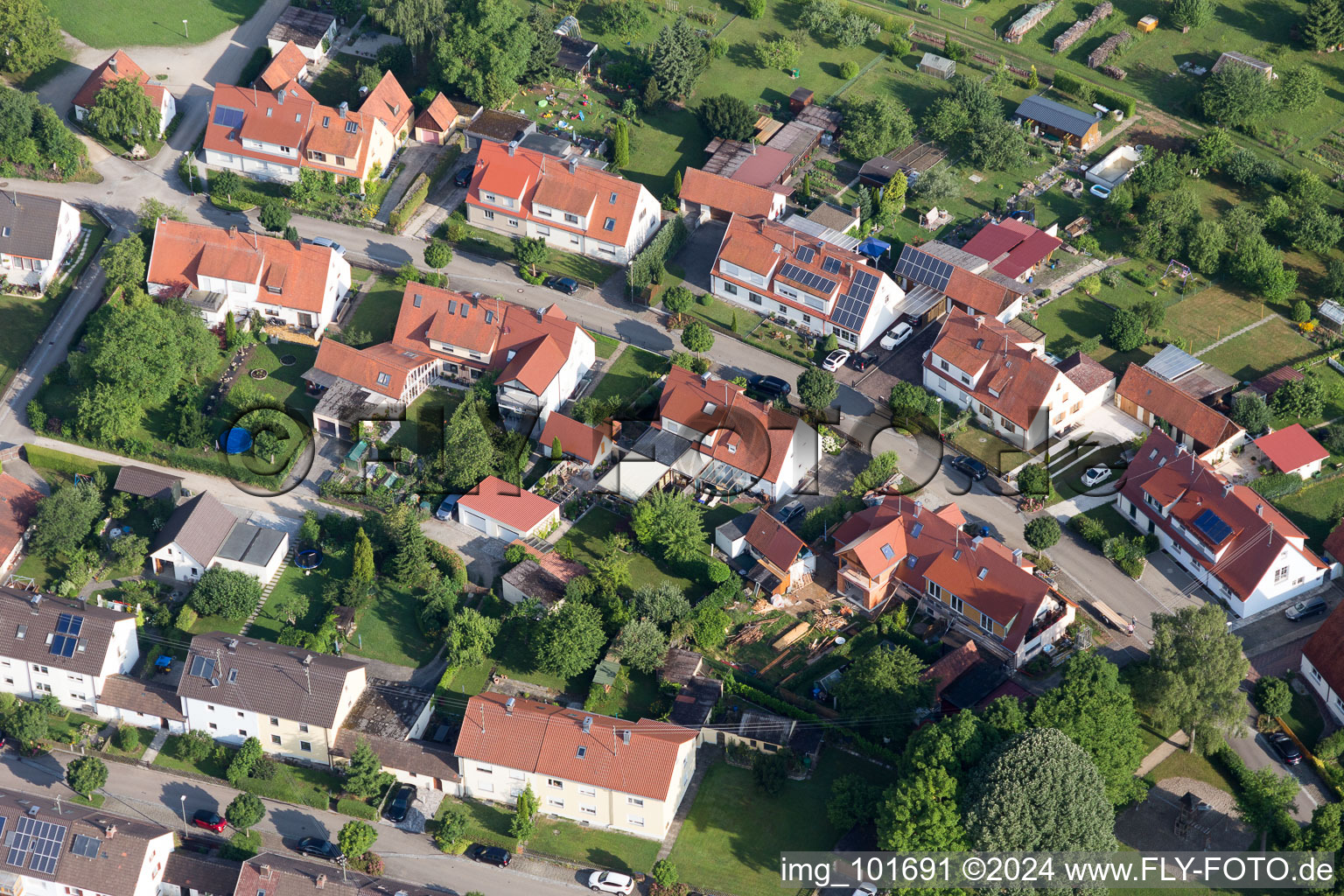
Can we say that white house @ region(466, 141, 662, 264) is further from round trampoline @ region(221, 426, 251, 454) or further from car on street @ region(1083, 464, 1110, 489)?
car on street @ region(1083, 464, 1110, 489)

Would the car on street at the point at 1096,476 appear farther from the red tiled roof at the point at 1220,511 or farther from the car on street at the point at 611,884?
the car on street at the point at 611,884

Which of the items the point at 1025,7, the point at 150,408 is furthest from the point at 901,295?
the point at 150,408

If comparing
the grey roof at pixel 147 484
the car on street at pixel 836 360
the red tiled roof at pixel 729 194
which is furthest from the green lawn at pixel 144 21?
the car on street at pixel 836 360

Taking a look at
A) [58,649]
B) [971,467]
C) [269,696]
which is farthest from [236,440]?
[971,467]

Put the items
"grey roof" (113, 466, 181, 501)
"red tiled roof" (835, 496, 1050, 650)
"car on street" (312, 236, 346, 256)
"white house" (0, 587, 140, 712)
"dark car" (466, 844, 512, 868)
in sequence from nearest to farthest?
"dark car" (466, 844, 512, 868) < "white house" (0, 587, 140, 712) < "red tiled roof" (835, 496, 1050, 650) < "grey roof" (113, 466, 181, 501) < "car on street" (312, 236, 346, 256)

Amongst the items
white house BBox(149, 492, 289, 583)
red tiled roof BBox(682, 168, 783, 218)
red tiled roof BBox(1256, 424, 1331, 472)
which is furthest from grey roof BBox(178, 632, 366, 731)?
red tiled roof BBox(1256, 424, 1331, 472)

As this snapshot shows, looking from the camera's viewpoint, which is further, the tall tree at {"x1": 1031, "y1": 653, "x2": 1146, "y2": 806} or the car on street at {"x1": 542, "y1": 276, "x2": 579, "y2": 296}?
the car on street at {"x1": 542, "y1": 276, "x2": 579, "y2": 296}
